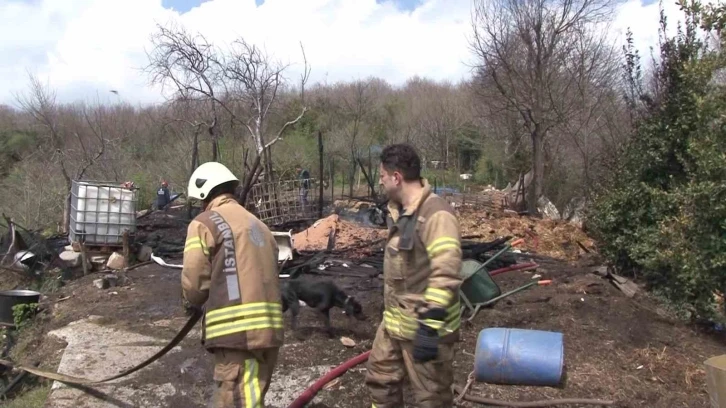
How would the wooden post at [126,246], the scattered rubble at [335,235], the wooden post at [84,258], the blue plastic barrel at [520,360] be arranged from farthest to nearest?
the scattered rubble at [335,235], the wooden post at [126,246], the wooden post at [84,258], the blue plastic barrel at [520,360]

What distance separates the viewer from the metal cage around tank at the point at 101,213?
1026cm

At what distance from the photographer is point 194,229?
3.26m

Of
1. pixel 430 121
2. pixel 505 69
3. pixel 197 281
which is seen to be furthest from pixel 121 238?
pixel 430 121

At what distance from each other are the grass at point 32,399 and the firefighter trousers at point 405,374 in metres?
2.94

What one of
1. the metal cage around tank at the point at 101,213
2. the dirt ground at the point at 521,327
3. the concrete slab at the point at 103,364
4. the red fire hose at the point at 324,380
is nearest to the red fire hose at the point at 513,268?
the dirt ground at the point at 521,327

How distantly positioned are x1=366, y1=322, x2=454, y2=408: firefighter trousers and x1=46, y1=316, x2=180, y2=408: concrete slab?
2.05m

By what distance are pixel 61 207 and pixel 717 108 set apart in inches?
687

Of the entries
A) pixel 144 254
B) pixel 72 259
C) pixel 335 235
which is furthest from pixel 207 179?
pixel 335 235

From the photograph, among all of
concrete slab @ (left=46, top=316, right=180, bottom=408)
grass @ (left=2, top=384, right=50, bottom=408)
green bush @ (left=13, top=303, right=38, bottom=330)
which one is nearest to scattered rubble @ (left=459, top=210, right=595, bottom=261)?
concrete slab @ (left=46, top=316, right=180, bottom=408)

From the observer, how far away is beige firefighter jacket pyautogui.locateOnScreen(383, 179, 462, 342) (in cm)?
326

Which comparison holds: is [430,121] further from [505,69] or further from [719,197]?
[719,197]

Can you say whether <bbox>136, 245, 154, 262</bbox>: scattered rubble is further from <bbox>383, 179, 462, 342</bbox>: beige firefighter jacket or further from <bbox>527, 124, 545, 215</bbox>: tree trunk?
<bbox>527, 124, 545, 215</bbox>: tree trunk

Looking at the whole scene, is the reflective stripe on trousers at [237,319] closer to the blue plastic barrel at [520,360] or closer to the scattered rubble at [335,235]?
the blue plastic barrel at [520,360]

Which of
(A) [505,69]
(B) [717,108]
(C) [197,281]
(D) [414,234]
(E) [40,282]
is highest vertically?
(A) [505,69]
